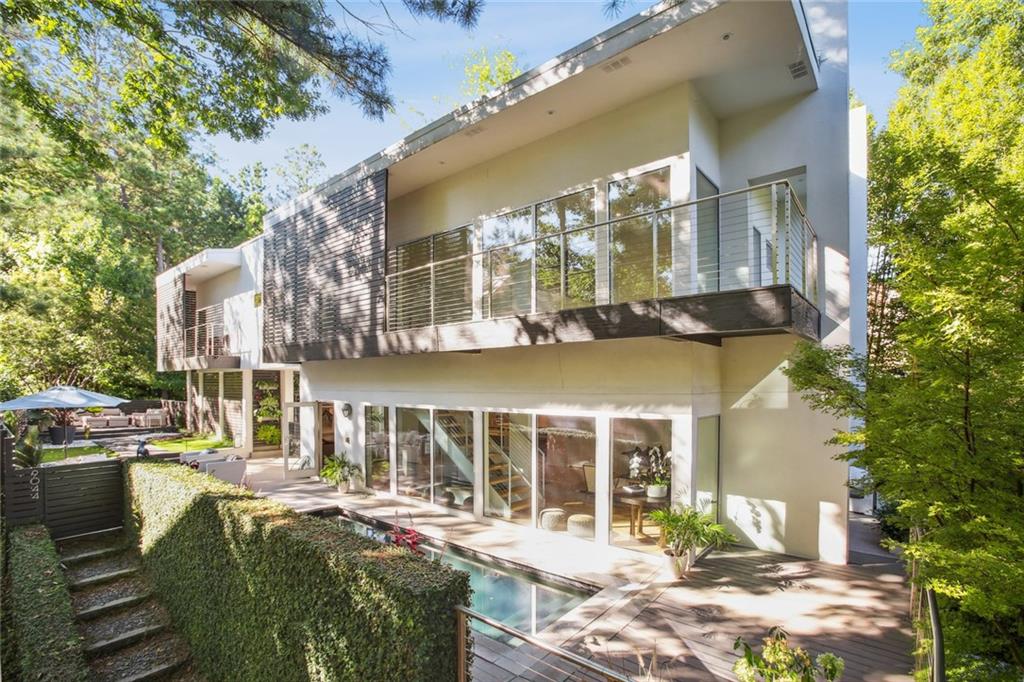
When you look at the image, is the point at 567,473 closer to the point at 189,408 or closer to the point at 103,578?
the point at 103,578

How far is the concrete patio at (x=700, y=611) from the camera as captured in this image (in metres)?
4.70

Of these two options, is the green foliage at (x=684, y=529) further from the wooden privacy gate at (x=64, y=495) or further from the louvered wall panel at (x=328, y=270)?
the wooden privacy gate at (x=64, y=495)

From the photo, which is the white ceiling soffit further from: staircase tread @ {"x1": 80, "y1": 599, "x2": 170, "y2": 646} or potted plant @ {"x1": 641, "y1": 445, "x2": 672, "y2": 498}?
staircase tread @ {"x1": 80, "y1": 599, "x2": 170, "y2": 646}

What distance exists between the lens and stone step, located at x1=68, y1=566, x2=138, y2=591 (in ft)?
23.1

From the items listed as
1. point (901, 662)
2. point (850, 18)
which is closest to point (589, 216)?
point (850, 18)

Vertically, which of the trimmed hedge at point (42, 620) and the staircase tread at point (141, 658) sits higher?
the trimmed hedge at point (42, 620)

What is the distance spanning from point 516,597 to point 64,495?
25.9 feet

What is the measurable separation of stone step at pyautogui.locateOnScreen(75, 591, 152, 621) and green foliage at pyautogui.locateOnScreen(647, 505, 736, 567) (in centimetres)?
743

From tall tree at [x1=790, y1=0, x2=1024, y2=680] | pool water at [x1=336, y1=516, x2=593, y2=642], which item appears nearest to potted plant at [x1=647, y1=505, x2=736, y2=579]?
pool water at [x1=336, y1=516, x2=593, y2=642]

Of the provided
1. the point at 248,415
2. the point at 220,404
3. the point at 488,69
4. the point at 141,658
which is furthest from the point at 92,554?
the point at 488,69

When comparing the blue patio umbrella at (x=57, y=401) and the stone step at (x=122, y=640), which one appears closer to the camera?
the stone step at (x=122, y=640)

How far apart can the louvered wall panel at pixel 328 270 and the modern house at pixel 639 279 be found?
4.2 inches

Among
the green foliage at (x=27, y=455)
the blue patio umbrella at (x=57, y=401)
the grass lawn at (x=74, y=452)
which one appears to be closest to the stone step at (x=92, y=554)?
the green foliage at (x=27, y=455)

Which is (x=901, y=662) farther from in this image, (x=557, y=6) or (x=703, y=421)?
(x=557, y=6)
